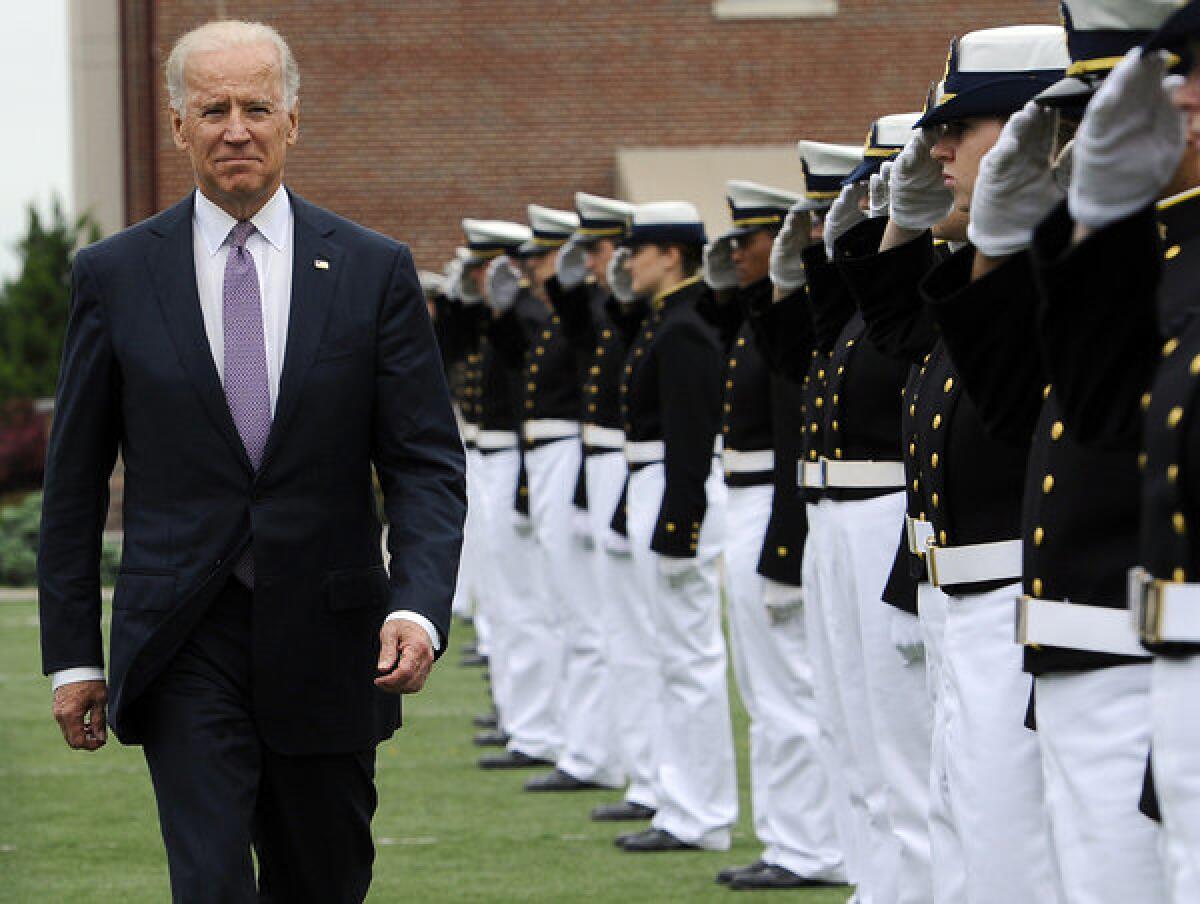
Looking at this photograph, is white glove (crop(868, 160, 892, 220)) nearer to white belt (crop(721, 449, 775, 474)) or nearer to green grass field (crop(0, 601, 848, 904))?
white belt (crop(721, 449, 775, 474))

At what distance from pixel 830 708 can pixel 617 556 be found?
10.4 feet

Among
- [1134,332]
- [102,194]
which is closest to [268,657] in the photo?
[1134,332]

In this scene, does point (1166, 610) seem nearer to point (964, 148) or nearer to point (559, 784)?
point (964, 148)

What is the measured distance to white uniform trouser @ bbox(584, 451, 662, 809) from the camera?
33.9ft

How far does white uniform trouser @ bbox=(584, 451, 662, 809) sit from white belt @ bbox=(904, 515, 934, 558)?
14.8ft

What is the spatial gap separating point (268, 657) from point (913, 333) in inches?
73.8

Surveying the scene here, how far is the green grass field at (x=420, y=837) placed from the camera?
8.52m


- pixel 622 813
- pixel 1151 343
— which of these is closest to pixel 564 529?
pixel 622 813

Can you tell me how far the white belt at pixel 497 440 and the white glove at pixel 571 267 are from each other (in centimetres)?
186

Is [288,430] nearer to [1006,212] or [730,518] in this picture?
[1006,212]

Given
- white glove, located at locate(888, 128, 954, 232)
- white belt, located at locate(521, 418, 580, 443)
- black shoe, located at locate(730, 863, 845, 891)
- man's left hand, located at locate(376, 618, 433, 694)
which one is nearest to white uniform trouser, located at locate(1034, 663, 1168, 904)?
man's left hand, located at locate(376, 618, 433, 694)

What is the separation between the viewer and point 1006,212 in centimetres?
421

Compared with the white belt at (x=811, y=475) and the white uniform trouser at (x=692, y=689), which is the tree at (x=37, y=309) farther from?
the white belt at (x=811, y=475)

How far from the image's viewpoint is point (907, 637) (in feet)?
20.9
